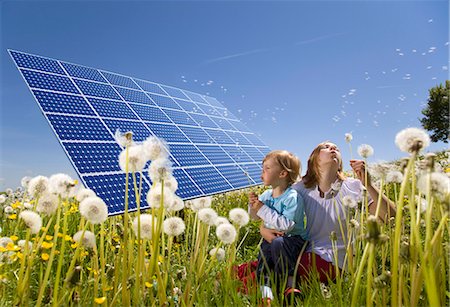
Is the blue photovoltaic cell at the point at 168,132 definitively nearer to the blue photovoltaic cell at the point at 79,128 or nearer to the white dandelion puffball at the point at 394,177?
the blue photovoltaic cell at the point at 79,128

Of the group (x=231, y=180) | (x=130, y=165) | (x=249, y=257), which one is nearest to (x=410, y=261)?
(x=130, y=165)

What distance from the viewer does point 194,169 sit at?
7.31 m

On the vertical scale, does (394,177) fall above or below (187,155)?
below

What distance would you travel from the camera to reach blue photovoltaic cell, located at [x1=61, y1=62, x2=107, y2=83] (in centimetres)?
893

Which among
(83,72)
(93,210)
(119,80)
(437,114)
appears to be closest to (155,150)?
(93,210)

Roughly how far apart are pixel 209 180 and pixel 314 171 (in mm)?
3453

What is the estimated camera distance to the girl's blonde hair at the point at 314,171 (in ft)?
13.2

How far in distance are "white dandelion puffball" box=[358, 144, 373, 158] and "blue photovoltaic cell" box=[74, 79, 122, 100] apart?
252 inches

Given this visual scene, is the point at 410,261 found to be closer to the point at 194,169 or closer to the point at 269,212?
the point at 269,212

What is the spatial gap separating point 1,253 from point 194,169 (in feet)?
14.9

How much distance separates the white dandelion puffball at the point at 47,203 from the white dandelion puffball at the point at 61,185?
0.17 metres

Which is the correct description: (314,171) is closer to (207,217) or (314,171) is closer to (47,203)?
(207,217)

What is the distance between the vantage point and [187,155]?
793 cm

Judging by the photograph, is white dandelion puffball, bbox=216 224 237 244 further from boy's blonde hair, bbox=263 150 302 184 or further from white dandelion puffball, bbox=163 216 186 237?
boy's blonde hair, bbox=263 150 302 184
